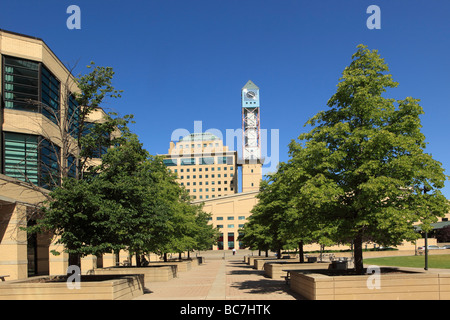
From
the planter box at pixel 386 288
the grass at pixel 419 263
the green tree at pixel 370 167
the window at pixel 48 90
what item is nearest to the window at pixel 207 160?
the grass at pixel 419 263

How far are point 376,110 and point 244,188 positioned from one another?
428 ft

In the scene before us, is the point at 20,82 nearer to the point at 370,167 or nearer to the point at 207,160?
the point at 370,167

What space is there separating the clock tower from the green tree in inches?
5028

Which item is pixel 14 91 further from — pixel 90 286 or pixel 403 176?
Answer: pixel 403 176

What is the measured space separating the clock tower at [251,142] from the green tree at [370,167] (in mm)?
127713

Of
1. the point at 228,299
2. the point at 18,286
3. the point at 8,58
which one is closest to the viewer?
the point at 18,286

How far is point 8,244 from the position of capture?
1919cm

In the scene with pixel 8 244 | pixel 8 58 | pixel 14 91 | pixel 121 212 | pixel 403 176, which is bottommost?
pixel 8 244

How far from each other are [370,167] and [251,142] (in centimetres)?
13172

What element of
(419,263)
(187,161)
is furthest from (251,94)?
(419,263)

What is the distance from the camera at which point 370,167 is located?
45.6 feet

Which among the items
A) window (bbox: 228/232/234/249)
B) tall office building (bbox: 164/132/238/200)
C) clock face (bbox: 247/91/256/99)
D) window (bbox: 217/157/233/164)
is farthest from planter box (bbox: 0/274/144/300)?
window (bbox: 217/157/233/164)

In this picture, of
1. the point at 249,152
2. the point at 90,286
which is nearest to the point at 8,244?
the point at 90,286

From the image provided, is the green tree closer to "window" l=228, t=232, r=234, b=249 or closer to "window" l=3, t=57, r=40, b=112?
"window" l=3, t=57, r=40, b=112
